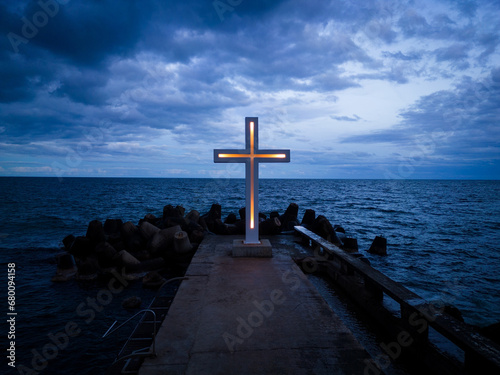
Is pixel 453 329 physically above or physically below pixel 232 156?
below

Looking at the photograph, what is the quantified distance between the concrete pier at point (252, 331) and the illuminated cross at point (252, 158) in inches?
65.9

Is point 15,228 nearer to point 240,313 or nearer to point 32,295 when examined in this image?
point 32,295

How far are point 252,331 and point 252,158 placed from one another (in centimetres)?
432

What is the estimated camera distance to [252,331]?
3.38m

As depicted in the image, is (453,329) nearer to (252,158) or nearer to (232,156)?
(252,158)

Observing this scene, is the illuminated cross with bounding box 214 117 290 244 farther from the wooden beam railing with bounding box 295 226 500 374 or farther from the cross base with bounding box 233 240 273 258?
the wooden beam railing with bounding box 295 226 500 374

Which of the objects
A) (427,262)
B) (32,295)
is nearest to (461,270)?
(427,262)

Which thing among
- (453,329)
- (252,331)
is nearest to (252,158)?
(252,331)

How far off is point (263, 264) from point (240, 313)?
2328 mm

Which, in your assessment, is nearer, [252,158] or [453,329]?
[453,329]

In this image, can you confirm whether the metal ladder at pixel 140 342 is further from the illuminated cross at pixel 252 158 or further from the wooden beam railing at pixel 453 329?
the wooden beam railing at pixel 453 329

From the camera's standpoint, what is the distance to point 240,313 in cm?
379

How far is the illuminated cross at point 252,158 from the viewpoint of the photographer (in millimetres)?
6875

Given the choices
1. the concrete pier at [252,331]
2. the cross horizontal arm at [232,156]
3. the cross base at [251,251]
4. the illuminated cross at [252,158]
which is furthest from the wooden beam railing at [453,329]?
the cross horizontal arm at [232,156]
